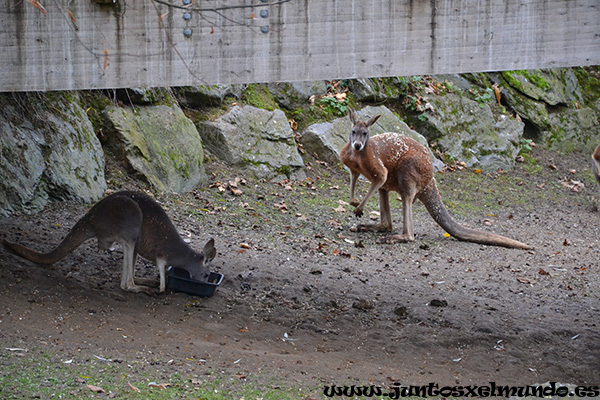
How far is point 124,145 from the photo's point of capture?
8750 millimetres

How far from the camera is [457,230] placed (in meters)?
8.70

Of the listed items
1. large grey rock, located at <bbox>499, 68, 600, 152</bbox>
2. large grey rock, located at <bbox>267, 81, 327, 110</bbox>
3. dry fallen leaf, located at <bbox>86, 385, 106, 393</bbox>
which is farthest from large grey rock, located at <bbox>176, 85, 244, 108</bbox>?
large grey rock, located at <bbox>499, 68, 600, 152</bbox>

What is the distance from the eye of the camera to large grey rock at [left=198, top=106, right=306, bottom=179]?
10422 millimetres

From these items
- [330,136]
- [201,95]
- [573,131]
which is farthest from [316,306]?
[573,131]

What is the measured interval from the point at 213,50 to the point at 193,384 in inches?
97.9

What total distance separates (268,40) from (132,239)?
2.00 meters

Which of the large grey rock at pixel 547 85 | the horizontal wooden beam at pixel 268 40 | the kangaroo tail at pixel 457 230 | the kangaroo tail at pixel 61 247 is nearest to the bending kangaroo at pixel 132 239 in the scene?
the kangaroo tail at pixel 61 247

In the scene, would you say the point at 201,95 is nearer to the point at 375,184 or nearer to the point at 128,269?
the point at 375,184

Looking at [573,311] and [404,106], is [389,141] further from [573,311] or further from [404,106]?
[404,106]

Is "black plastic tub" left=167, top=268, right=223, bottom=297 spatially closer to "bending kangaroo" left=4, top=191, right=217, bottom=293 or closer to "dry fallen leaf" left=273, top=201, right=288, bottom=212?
"bending kangaroo" left=4, top=191, right=217, bottom=293

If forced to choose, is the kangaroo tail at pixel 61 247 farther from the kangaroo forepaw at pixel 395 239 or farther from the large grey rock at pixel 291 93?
the large grey rock at pixel 291 93

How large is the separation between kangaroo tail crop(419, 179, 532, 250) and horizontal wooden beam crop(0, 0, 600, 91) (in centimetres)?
399

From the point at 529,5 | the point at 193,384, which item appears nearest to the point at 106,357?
→ the point at 193,384

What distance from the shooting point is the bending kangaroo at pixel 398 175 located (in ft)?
27.6
